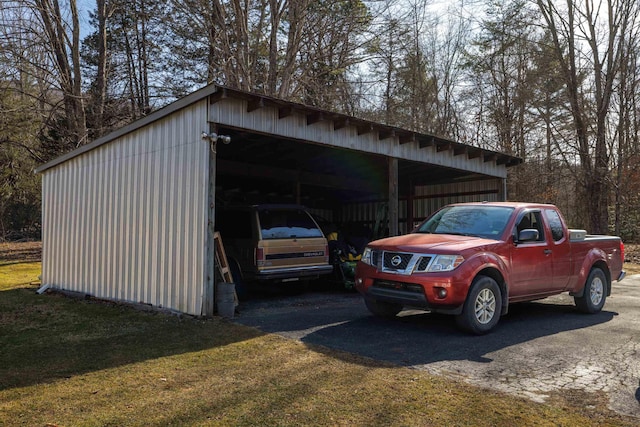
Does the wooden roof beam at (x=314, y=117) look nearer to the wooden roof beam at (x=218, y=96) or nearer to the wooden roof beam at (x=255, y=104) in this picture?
the wooden roof beam at (x=255, y=104)

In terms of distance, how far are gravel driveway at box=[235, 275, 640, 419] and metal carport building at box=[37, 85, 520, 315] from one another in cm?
164

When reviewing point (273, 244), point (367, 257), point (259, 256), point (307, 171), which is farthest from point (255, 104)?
point (307, 171)

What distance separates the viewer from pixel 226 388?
4344 mm

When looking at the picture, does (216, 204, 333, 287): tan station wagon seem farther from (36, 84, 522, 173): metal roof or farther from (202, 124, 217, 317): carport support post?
(36, 84, 522, 173): metal roof

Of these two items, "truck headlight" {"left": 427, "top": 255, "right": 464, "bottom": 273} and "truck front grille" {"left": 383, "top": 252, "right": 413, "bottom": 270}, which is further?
"truck front grille" {"left": 383, "top": 252, "right": 413, "bottom": 270}

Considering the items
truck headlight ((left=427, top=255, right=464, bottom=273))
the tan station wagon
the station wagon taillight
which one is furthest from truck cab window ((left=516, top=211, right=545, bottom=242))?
the station wagon taillight

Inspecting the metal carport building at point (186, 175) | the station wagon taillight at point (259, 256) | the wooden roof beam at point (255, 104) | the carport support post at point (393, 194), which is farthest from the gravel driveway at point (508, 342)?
the wooden roof beam at point (255, 104)

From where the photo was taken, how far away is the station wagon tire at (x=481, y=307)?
6164 millimetres

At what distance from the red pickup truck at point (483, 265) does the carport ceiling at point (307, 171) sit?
4142 millimetres

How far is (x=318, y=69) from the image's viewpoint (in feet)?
68.6

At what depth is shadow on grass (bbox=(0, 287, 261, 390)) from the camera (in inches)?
200

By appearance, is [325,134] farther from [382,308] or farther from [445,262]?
[445,262]

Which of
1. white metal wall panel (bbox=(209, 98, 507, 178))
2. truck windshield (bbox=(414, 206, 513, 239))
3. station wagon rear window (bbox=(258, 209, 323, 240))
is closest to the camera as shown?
truck windshield (bbox=(414, 206, 513, 239))

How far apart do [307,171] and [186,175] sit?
750cm
